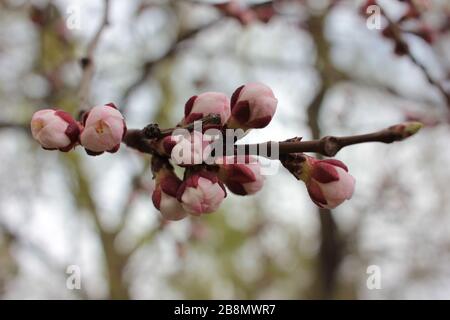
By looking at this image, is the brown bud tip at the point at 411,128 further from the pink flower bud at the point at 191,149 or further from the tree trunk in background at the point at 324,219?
the tree trunk in background at the point at 324,219

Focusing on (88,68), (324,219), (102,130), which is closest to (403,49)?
(88,68)

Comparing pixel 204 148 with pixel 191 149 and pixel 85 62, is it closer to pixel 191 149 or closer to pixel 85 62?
pixel 191 149

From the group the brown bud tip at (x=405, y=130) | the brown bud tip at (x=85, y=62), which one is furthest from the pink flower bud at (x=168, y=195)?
the brown bud tip at (x=85, y=62)

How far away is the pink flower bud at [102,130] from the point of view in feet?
3.36

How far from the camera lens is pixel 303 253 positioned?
627 cm

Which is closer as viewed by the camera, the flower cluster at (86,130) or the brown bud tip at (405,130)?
the brown bud tip at (405,130)

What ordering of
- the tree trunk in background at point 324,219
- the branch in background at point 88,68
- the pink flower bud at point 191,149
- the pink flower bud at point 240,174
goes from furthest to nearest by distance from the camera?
the tree trunk in background at point 324,219
the branch in background at point 88,68
the pink flower bud at point 240,174
the pink flower bud at point 191,149

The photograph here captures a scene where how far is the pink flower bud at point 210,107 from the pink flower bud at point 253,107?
0.7 inches

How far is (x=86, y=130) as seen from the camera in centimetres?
104

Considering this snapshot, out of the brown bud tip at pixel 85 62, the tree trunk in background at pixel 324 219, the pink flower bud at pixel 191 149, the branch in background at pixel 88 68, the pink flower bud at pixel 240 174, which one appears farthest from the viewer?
the tree trunk in background at pixel 324 219

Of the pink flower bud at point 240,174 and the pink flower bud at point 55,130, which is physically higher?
the pink flower bud at point 55,130

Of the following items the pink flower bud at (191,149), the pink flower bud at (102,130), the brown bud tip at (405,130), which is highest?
the pink flower bud at (102,130)
